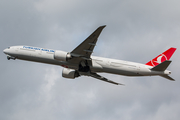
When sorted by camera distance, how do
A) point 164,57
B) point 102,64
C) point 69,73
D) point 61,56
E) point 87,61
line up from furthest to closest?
point 69,73
point 164,57
point 102,64
point 87,61
point 61,56

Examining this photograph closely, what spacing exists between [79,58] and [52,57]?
15.3 ft

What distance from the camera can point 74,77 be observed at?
45.6 metres

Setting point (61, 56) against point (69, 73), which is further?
point (69, 73)

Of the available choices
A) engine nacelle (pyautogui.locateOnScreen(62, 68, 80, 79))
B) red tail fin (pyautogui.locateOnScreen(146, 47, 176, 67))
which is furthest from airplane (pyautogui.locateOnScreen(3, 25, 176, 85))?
engine nacelle (pyautogui.locateOnScreen(62, 68, 80, 79))

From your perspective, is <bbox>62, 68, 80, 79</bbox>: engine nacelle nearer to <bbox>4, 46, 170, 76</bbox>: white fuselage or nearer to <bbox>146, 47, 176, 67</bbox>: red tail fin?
<bbox>4, 46, 170, 76</bbox>: white fuselage

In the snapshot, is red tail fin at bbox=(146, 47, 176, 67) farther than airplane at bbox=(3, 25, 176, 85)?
Yes

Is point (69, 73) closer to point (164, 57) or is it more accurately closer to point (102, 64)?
point (102, 64)

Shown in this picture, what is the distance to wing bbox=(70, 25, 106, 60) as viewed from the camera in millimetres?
33750

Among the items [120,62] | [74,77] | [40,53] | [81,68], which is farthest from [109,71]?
[40,53]

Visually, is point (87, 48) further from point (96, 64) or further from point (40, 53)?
point (40, 53)

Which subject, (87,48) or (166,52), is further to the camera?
(166,52)

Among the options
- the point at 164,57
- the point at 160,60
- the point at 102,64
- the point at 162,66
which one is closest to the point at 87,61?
the point at 102,64

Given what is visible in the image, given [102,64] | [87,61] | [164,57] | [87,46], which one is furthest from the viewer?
[164,57]

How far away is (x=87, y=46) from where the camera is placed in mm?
36188
